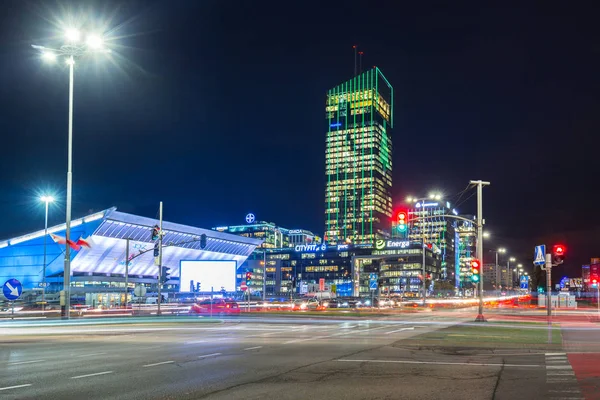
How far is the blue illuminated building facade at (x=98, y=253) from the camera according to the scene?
10400 centimetres

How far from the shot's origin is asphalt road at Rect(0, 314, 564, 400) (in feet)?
35.4

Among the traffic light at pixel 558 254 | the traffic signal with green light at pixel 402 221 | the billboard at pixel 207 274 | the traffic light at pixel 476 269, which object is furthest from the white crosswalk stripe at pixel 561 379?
the billboard at pixel 207 274

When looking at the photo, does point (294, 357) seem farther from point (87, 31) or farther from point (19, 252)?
point (19, 252)

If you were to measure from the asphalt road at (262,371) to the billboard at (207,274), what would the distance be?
112ft

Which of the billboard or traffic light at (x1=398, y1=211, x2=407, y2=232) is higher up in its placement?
traffic light at (x1=398, y1=211, x2=407, y2=232)

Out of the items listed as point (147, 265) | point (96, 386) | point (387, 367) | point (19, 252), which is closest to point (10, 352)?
point (96, 386)

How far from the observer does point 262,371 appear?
44.8ft

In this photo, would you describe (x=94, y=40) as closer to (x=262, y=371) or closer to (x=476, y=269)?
(x=262, y=371)

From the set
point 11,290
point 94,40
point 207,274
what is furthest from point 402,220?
point 207,274

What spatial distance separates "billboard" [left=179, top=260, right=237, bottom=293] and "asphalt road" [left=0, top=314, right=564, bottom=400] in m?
34.1

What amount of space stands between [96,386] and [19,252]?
10422 cm

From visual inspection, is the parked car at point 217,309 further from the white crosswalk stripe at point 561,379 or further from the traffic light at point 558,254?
the white crosswalk stripe at point 561,379

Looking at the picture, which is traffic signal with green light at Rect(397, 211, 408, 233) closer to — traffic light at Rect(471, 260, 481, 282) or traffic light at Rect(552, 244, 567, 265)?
traffic light at Rect(471, 260, 481, 282)

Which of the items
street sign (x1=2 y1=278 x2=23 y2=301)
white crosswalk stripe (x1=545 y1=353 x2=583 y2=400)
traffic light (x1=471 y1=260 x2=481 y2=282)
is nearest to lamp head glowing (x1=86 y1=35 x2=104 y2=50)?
street sign (x1=2 y1=278 x2=23 y2=301)
